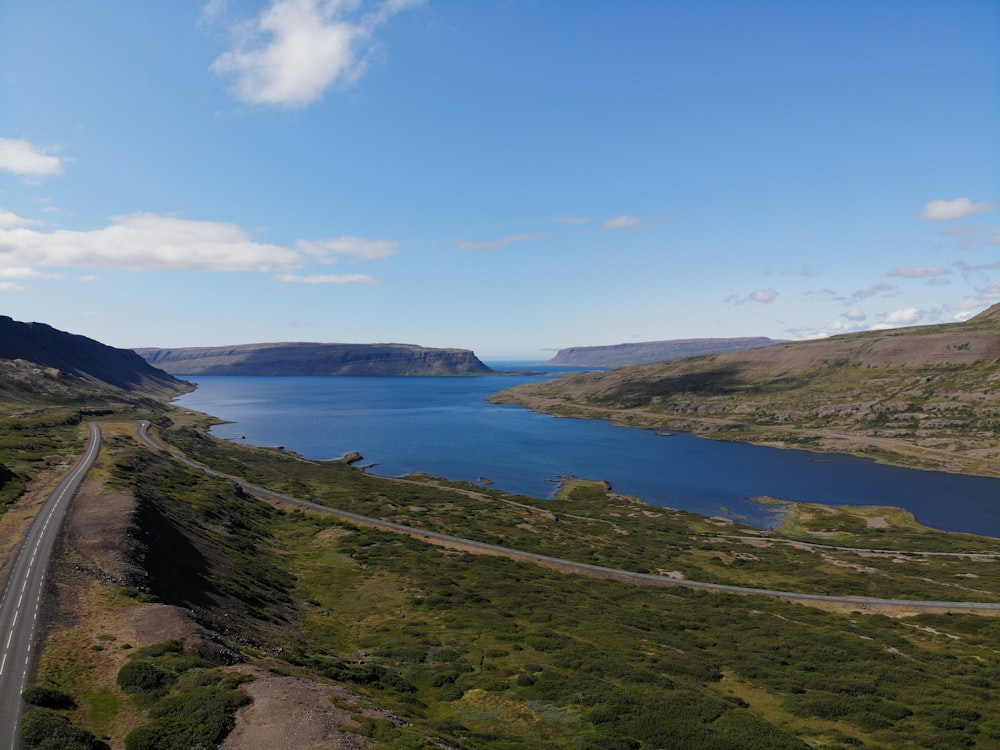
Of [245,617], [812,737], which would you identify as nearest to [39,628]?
[245,617]

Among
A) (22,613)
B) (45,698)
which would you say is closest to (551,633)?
(45,698)

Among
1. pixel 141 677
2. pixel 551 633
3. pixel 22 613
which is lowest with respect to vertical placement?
pixel 551 633

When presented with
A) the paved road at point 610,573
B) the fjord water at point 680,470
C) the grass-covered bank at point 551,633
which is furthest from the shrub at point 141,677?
the fjord water at point 680,470

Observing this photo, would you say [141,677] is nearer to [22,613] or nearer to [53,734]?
[53,734]

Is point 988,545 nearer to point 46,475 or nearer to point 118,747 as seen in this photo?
point 118,747

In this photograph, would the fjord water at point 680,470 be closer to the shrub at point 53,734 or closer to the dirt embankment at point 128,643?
the dirt embankment at point 128,643

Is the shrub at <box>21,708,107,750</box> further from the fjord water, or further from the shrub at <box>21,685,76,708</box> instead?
the fjord water
